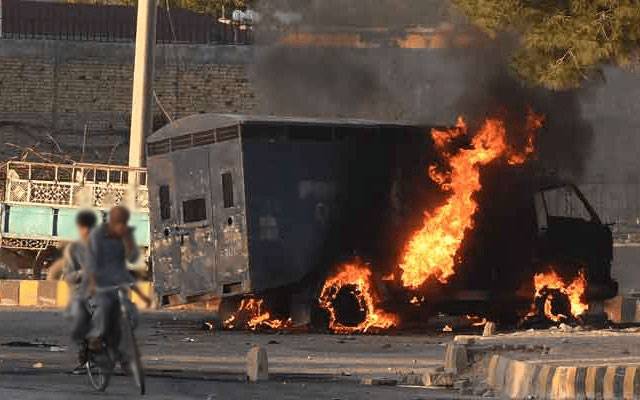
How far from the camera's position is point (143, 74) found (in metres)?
32.1

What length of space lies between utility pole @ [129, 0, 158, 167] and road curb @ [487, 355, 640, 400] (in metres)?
17.9

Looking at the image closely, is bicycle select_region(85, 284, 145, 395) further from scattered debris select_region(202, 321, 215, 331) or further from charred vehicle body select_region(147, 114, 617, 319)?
scattered debris select_region(202, 321, 215, 331)

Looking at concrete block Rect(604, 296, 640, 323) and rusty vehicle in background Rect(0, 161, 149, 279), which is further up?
rusty vehicle in background Rect(0, 161, 149, 279)

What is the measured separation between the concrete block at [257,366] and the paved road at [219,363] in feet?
0.43

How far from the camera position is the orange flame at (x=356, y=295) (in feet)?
79.6

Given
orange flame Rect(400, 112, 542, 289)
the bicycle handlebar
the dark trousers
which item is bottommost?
the dark trousers

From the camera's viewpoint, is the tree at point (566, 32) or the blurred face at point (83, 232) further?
the tree at point (566, 32)

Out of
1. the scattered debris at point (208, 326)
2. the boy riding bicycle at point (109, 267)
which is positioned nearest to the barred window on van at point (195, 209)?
the scattered debris at point (208, 326)

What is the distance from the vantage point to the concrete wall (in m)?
49.7

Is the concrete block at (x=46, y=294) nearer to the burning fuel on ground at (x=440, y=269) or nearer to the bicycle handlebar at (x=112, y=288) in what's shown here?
the burning fuel on ground at (x=440, y=269)

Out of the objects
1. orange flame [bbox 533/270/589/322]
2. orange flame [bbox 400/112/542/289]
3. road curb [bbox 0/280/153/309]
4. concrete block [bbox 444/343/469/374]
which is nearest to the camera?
concrete block [bbox 444/343/469/374]

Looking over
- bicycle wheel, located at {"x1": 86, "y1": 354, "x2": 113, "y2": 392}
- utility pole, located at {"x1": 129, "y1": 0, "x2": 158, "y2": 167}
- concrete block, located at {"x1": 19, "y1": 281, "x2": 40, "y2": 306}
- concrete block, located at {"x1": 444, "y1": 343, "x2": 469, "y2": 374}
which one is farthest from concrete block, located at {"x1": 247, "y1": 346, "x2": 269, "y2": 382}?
concrete block, located at {"x1": 19, "y1": 281, "x2": 40, "y2": 306}

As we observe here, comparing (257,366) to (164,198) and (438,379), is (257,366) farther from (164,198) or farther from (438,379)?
(164,198)

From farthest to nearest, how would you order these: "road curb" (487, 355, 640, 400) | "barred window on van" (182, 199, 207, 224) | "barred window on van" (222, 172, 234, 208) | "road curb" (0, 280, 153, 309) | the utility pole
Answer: "road curb" (0, 280, 153, 309), the utility pole, "barred window on van" (182, 199, 207, 224), "barred window on van" (222, 172, 234, 208), "road curb" (487, 355, 640, 400)
